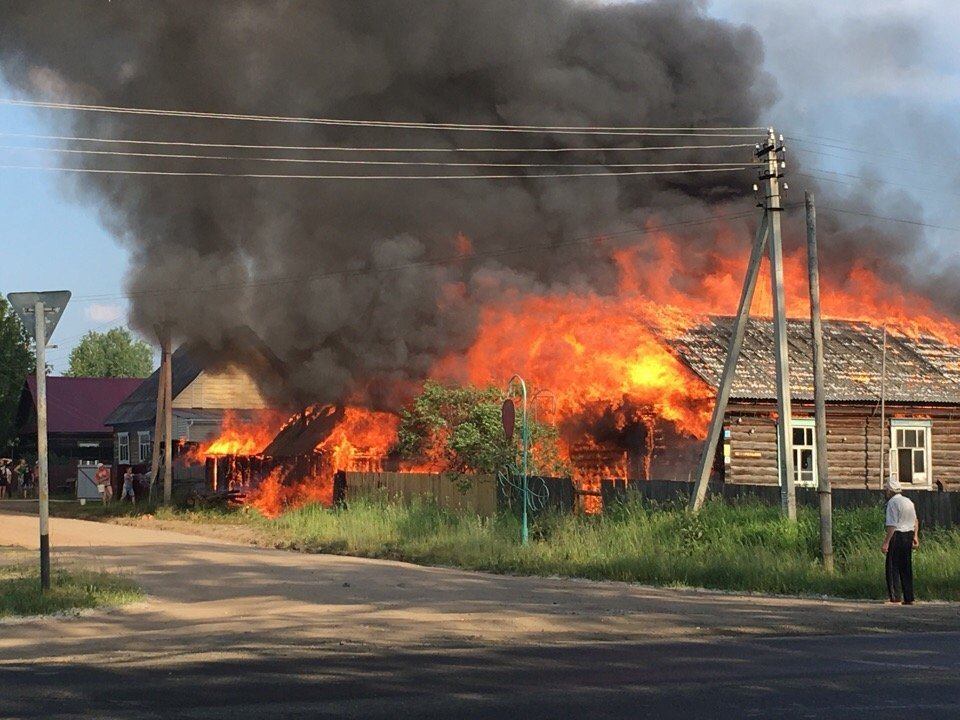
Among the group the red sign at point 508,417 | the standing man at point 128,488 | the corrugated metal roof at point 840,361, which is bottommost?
the standing man at point 128,488

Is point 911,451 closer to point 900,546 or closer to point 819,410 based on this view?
point 819,410

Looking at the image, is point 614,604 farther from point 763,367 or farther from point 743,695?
point 763,367

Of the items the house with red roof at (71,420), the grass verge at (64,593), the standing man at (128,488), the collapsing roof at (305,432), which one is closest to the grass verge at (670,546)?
the grass verge at (64,593)

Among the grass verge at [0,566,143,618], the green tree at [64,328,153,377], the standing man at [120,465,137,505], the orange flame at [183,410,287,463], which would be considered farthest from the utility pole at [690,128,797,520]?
the green tree at [64,328,153,377]

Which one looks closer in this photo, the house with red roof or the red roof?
the house with red roof

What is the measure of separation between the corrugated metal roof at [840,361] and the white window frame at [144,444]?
28139 mm

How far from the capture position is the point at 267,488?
33.3 m

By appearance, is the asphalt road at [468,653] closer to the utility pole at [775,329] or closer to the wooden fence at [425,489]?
the utility pole at [775,329]

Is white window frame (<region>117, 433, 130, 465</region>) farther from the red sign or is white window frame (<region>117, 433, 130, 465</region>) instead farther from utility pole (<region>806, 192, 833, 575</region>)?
utility pole (<region>806, 192, 833, 575</region>)

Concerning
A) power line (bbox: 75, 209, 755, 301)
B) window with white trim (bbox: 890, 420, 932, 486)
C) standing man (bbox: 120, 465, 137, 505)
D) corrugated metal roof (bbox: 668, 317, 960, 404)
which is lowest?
standing man (bbox: 120, 465, 137, 505)

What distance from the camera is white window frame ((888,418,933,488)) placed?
1219 inches

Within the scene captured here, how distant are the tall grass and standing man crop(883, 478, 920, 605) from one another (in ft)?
2.85

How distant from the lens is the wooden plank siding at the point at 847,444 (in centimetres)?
2898

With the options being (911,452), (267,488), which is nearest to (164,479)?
(267,488)
